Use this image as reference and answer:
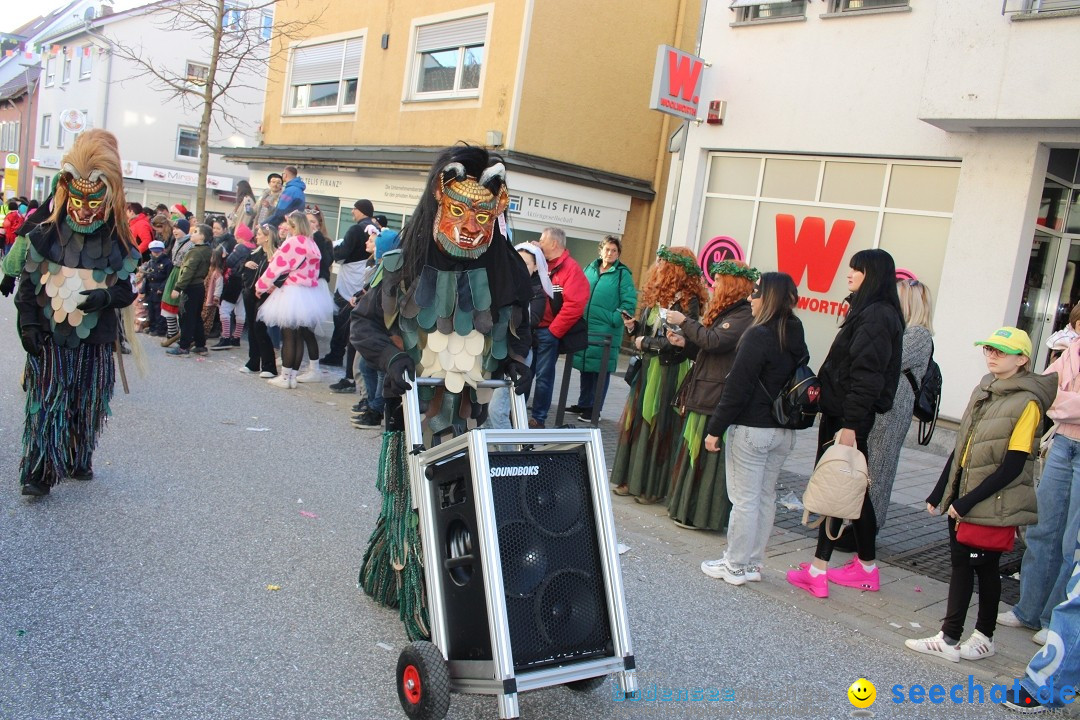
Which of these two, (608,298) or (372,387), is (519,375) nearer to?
(372,387)

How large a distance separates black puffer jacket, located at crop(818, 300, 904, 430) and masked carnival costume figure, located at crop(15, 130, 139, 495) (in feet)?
14.3

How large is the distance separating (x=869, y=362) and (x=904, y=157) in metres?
6.52

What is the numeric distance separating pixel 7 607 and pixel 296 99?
19.7 m

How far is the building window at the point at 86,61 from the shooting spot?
36.3 metres

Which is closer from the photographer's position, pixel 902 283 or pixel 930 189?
pixel 902 283

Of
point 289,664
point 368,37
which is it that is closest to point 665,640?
point 289,664

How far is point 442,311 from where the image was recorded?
3.92 meters

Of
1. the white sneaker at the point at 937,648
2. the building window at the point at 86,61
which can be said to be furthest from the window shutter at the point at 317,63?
the building window at the point at 86,61

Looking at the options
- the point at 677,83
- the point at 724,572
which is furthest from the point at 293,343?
the point at 724,572

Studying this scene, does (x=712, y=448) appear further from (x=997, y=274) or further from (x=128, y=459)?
(x=997, y=274)

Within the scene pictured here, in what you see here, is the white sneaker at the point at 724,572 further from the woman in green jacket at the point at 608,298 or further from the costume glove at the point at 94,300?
the costume glove at the point at 94,300

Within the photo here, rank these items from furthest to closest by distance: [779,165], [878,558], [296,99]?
1. [296,99]
2. [779,165]
3. [878,558]

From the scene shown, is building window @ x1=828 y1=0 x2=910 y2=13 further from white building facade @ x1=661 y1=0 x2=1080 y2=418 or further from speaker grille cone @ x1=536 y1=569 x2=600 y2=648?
speaker grille cone @ x1=536 y1=569 x2=600 y2=648

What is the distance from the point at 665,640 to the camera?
4246 millimetres
